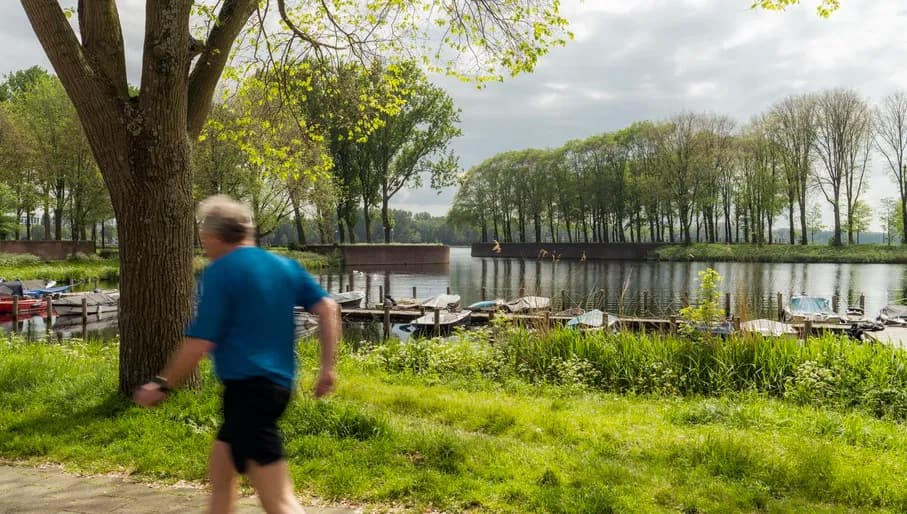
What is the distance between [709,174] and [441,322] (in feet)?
174

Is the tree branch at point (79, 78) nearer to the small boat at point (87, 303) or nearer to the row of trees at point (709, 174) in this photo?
the small boat at point (87, 303)

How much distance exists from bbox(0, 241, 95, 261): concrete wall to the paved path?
143 ft

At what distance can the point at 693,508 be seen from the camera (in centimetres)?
377

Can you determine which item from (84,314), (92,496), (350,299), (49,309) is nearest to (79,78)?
(92,496)

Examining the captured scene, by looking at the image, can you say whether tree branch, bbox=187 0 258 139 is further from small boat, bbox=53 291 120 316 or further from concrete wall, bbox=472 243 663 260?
concrete wall, bbox=472 243 663 260

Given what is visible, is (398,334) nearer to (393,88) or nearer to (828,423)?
(393,88)

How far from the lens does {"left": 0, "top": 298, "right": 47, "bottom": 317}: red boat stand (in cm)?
2341

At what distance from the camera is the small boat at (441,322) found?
66.7ft

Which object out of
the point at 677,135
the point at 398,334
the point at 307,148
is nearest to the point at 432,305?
the point at 398,334

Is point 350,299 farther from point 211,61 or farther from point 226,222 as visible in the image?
point 226,222

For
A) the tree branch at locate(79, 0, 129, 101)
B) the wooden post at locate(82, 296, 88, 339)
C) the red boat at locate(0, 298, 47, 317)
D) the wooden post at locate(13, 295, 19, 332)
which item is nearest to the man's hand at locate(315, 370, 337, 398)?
the tree branch at locate(79, 0, 129, 101)

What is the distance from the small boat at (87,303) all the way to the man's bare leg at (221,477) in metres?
24.2

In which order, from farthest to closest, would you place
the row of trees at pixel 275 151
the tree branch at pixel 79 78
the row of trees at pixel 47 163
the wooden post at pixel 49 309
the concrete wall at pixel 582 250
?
the concrete wall at pixel 582 250 < the row of trees at pixel 47 163 < the wooden post at pixel 49 309 < the row of trees at pixel 275 151 < the tree branch at pixel 79 78

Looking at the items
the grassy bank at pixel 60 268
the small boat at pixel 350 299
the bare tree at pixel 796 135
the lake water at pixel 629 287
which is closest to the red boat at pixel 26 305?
the lake water at pixel 629 287
